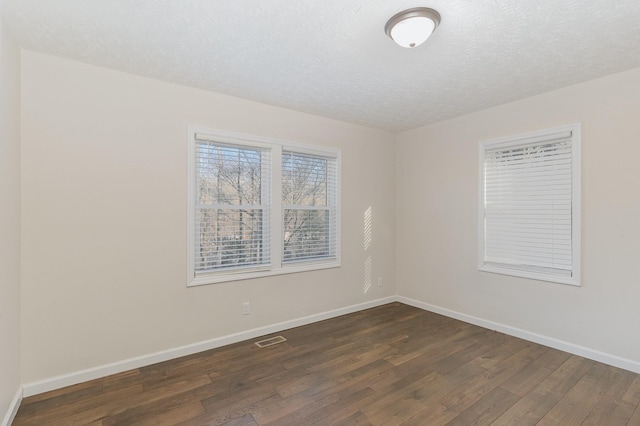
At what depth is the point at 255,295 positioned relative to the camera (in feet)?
11.1

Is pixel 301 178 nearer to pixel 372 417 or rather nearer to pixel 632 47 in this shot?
pixel 372 417

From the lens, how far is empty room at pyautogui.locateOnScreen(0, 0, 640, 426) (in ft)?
6.72

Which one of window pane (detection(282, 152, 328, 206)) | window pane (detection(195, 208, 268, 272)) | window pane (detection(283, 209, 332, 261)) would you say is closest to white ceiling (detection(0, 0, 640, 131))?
window pane (detection(282, 152, 328, 206))

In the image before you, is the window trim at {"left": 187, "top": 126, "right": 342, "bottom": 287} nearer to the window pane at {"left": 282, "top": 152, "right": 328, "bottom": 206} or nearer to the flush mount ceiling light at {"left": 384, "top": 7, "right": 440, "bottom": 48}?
the window pane at {"left": 282, "top": 152, "right": 328, "bottom": 206}

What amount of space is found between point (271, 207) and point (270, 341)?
1447 mm

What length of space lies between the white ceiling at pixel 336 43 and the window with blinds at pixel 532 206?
0.59 metres

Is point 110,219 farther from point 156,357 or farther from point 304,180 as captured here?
point 304,180

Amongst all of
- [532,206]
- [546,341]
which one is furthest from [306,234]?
[546,341]

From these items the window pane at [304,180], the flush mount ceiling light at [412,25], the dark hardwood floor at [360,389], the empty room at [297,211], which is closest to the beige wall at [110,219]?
the empty room at [297,211]

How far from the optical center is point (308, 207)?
3.88 metres

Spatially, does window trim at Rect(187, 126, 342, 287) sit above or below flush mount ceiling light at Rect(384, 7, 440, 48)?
below

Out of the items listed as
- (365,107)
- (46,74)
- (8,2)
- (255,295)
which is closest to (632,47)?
(365,107)

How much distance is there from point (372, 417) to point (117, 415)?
1710 millimetres

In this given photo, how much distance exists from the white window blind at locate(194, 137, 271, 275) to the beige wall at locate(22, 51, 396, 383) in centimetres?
18
